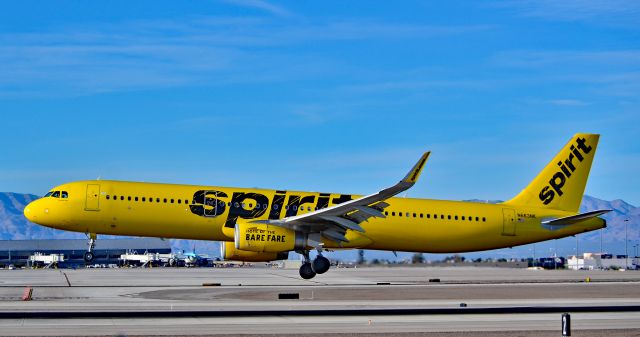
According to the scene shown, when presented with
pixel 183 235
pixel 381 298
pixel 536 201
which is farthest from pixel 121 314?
pixel 536 201

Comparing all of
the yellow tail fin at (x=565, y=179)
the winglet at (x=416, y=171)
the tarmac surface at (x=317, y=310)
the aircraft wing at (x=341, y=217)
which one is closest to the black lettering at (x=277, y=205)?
the aircraft wing at (x=341, y=217)

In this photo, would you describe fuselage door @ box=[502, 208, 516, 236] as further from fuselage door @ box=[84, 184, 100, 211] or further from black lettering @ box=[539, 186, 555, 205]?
fuselage door @ box=[84, 184, 100, 211]

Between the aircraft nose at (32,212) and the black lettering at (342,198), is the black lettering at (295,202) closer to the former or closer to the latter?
the black lettering at (342,198)

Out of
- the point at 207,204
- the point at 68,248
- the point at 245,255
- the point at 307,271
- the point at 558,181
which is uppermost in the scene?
the point at 68,248

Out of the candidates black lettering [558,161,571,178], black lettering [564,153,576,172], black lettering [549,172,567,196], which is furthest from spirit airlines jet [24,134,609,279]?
black lettering [564,153,576,172]

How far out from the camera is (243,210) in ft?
156

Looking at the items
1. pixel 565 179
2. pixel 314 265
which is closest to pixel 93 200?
pixel 314 265

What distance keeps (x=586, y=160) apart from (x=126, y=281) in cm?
2587

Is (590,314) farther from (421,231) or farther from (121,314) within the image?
(421,231)

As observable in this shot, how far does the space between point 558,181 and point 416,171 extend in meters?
14.2

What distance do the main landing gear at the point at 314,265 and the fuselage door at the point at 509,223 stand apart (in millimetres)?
10101

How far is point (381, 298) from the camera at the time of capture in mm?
38406

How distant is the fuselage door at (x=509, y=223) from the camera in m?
51.9

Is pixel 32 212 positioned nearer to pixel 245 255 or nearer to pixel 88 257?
pixel 88 257
